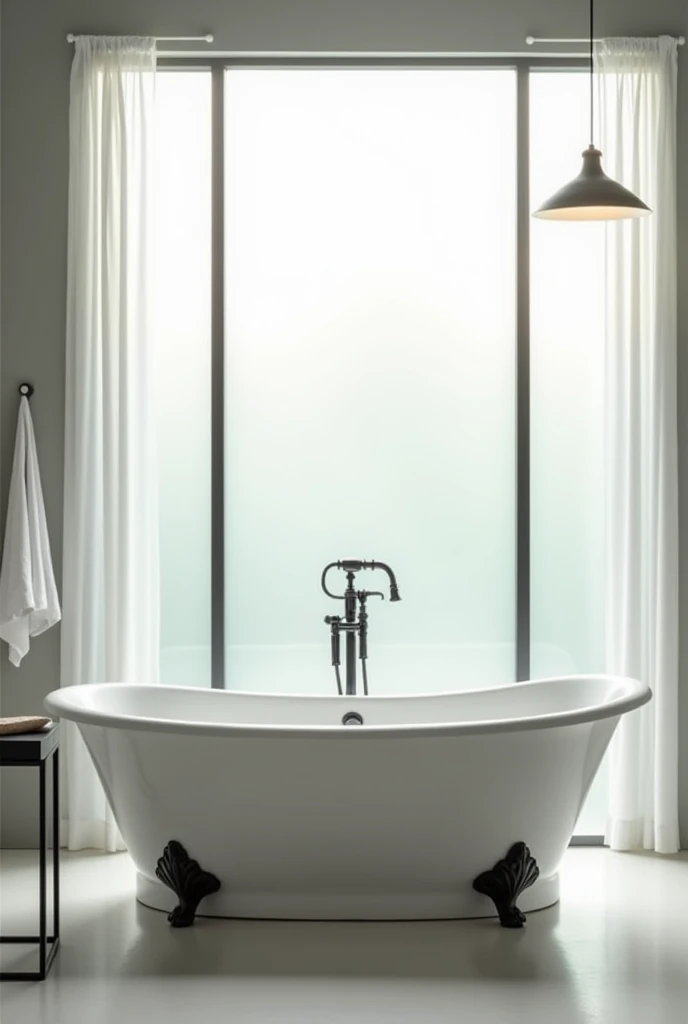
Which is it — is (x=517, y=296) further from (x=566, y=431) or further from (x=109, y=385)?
(x=109, y=385)

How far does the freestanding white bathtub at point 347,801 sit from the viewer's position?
12.3 ft

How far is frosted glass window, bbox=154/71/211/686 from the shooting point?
4.90 metres

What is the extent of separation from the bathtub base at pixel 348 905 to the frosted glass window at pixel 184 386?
1.13 meters

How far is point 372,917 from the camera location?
394 centimetres

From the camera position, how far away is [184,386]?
4.91 metres

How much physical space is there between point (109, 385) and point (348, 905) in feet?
6.66

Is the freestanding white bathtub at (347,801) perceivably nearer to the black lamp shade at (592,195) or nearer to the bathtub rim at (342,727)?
the bathtub rim at (342,727)

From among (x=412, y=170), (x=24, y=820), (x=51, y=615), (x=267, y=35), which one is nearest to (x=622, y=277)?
(x=412, y=170)

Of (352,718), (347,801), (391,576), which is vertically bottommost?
(347,801)

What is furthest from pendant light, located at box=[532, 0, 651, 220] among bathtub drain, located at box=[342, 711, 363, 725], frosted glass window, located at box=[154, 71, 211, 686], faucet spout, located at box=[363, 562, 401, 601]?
bathtub drain, located at box=[342, 711, 363, 725]

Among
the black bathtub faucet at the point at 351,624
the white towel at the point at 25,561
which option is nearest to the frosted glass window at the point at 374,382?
the black bathtub faucet at the point at 351,624

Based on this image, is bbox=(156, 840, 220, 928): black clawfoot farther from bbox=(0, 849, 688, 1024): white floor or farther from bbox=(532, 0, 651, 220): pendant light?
bbox=(532, 0, 651, 220): pendant light

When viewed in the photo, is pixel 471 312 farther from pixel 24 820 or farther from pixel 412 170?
pixel 24 820

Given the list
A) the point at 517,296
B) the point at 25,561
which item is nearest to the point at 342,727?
the point at 25,561
